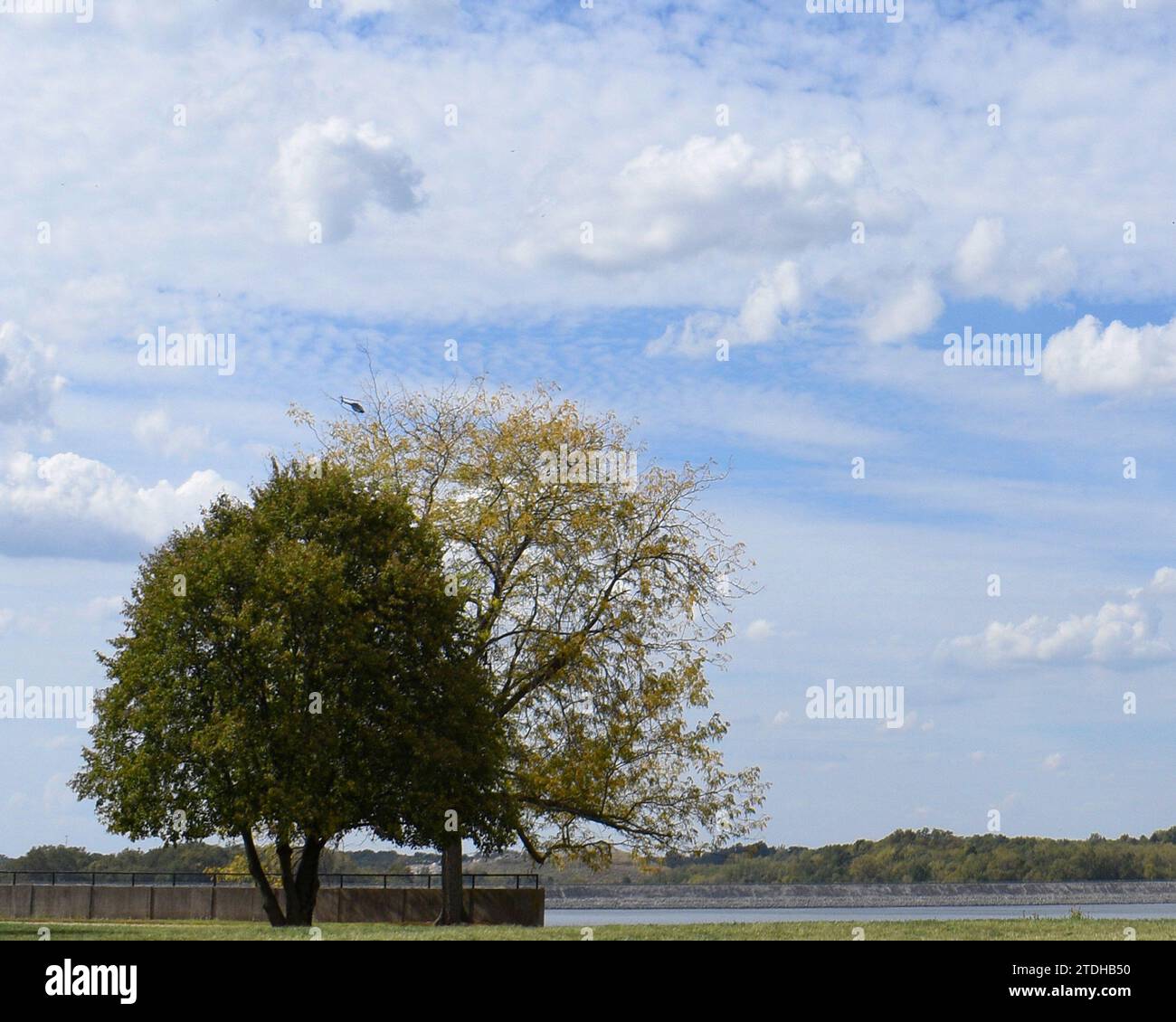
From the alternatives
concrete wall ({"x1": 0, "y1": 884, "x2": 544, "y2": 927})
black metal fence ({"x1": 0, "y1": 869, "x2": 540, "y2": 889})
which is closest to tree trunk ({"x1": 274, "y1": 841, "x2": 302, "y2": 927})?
concrete wall ({"x1": 0, "y1": 884, "x2": 544, "y2": 927})

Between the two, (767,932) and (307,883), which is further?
(307,883)

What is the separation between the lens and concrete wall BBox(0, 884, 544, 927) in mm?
37688

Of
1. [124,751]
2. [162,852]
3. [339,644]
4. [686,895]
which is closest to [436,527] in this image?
[339,644]

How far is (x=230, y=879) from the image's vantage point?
40.6 meters

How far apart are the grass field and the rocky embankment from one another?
68.3 metres

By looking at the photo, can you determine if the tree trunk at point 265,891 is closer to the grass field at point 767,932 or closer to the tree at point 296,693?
the tree at point 296,693

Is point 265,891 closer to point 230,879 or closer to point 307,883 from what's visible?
point 307,883

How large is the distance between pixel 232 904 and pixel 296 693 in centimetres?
1326

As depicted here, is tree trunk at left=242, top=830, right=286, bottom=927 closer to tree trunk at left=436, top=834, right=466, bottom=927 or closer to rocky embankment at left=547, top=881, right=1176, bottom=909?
tree trunk at left=436, top=834, right=466, bottom=927

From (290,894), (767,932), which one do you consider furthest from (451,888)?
(767,932)

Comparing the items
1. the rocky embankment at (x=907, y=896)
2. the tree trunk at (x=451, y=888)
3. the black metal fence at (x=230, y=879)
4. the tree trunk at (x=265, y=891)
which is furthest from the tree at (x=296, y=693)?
the rocky embankment at (x=907, y=896)

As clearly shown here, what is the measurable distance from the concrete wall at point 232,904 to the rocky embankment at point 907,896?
2095 inches

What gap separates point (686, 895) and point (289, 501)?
84.8 meters
